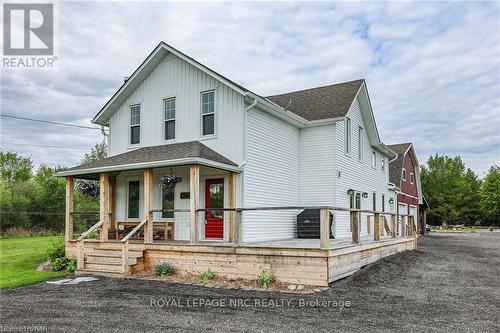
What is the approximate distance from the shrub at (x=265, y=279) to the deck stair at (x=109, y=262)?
372 cm

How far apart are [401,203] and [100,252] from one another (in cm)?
2211

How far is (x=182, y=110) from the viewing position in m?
14.1

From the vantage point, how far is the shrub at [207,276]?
415 inches

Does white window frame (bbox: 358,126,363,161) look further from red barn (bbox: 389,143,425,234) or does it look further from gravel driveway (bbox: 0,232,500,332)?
red barn (bbox: 389,143,425,234)

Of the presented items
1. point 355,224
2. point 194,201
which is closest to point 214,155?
point 194,201

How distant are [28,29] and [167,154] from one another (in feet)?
19.8

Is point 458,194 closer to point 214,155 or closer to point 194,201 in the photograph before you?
point 214,155

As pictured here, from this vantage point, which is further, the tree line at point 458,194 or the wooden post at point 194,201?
the tree line at point 458,194

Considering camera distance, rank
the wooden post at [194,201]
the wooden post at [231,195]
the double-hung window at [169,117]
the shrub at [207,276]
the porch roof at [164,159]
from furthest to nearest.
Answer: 1. the double-hung window at [169,117]
2. the wooden post at [231,195]
3. the porch roof at [164,159]
4. the wooden post at [194,201]
5. the shrub at [207,276]

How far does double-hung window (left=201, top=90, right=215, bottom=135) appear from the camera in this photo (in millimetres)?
13559

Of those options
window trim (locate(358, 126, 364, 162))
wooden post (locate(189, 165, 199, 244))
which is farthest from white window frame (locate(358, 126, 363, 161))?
wooden post (locate(189, 165, 199, 244))

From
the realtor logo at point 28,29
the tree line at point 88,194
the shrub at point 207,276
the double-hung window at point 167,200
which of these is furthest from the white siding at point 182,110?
the shrub at point 207,276

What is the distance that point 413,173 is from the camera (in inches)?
1314

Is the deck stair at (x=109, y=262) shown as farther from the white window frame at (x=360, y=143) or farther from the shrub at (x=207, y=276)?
the white window frame at (x=360, y=143)
